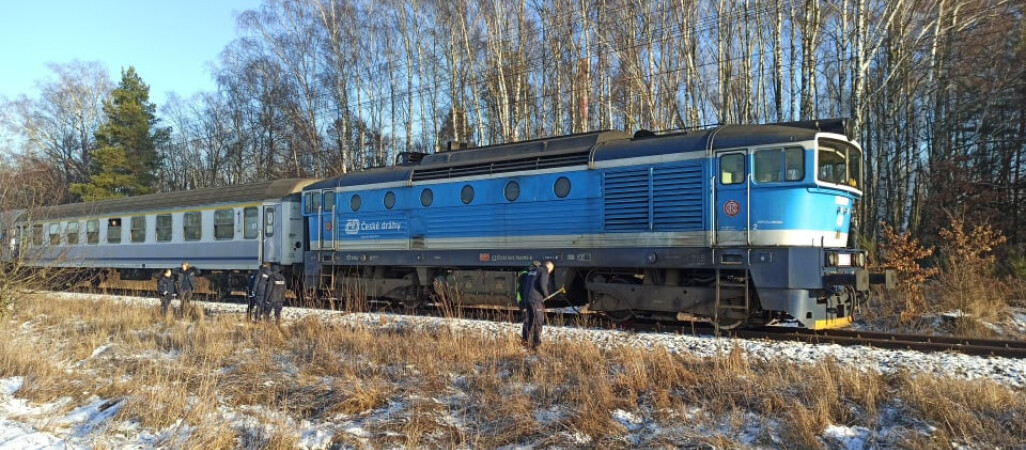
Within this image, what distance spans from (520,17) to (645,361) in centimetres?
2142

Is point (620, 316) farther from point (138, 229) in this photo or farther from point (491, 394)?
point (138, 229)

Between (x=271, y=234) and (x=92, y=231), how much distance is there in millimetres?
10141

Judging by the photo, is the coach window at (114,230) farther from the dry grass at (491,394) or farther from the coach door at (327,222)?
the dry grass at (491,394)

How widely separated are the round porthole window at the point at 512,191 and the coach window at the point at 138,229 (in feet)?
47.7

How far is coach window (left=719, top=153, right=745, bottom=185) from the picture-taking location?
1059cm

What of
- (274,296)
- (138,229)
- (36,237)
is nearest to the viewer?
(274,296)

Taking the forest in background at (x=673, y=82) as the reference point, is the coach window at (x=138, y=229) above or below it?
below

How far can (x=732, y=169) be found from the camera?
10.7m

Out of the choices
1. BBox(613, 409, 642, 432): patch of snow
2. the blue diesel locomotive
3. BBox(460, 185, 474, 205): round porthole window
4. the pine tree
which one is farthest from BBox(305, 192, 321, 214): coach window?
the pine tree

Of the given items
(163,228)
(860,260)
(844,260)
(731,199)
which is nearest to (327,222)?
(163,228)

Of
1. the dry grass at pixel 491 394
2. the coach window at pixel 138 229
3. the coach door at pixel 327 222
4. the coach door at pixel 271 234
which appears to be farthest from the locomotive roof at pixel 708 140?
the coach window at pixel 138 229

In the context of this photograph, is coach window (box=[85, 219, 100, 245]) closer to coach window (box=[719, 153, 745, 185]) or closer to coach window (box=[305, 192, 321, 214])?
coach window (box=[305, 192, 321, 214])

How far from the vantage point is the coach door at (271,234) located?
17844 millimetres

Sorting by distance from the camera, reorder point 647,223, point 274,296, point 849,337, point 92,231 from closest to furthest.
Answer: point 849,337
point 647,223
point 274,296
point 92,231
